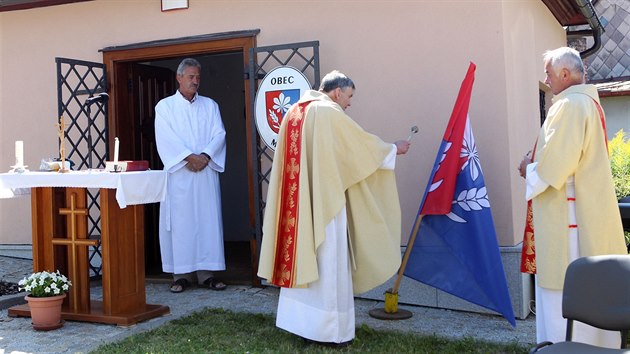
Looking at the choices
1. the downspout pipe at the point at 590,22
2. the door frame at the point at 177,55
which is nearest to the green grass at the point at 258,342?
the door frame at the point at 177,55

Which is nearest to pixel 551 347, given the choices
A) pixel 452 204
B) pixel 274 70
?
pixel 452 204

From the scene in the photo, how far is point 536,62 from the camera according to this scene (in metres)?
7.28

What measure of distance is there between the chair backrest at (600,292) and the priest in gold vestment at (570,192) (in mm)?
604

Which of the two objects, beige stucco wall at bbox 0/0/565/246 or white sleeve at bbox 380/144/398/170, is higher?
beige stucco wall at bbox 0/0/565/246

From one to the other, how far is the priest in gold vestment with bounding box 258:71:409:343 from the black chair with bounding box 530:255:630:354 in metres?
1.53

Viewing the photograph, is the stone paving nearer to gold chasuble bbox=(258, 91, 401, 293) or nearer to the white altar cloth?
gold chasuble bbox=(258, 91, 401, 293)

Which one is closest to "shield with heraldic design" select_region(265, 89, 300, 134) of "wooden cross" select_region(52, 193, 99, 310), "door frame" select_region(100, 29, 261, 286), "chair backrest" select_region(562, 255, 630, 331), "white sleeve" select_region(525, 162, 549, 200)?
"door frame" select_region(100, 29, 261, 286)

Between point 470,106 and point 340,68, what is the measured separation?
1.22m

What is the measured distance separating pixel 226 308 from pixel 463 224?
2.10 metres

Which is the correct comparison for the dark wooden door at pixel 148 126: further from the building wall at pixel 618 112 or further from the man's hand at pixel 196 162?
the building wall at pixel 618 112

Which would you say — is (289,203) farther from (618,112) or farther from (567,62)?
(618,112)

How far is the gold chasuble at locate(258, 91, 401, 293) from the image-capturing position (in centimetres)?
473

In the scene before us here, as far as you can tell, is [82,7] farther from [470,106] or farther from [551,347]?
[551,347]

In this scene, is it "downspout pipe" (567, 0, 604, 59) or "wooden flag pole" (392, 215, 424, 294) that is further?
"downspout pipe" (567, 0, 604, 59)
